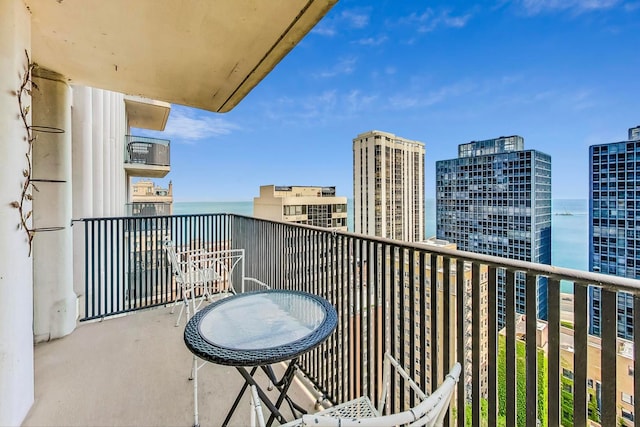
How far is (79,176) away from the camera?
11.5ft

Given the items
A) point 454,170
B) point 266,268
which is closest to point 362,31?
point 454,170

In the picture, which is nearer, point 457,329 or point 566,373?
point 566,373

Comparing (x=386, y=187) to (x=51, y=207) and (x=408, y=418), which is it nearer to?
(x=51, y=207)

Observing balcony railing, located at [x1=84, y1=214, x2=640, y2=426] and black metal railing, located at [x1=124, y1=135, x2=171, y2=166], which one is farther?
black metal railing, located at [x1=124, y1=135, x2=171, y2=166]

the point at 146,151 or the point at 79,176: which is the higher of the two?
the point at 146,151

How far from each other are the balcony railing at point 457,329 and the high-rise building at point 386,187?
44.5 feet

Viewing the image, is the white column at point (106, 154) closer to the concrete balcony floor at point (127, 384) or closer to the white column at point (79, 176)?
the white column at point (79, 176)

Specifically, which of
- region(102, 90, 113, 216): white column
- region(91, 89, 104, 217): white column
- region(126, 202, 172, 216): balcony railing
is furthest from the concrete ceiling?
region(126, 202, 172, 216): balcony railing

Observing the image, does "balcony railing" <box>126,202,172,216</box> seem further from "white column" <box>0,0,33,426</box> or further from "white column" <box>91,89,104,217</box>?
"white column" <box>0,0,33,426</box>

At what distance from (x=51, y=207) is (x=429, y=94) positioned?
2761 centimetres

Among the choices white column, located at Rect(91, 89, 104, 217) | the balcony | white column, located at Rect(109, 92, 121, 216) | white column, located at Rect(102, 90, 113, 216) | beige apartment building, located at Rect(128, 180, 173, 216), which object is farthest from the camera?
beige apartment building, located at Rect(128, 180, 173, 216)

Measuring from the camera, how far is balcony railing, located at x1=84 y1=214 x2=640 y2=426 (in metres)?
0.91

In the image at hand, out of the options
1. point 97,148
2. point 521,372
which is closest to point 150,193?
point 97,148

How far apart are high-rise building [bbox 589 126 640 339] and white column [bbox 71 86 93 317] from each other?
655cm
